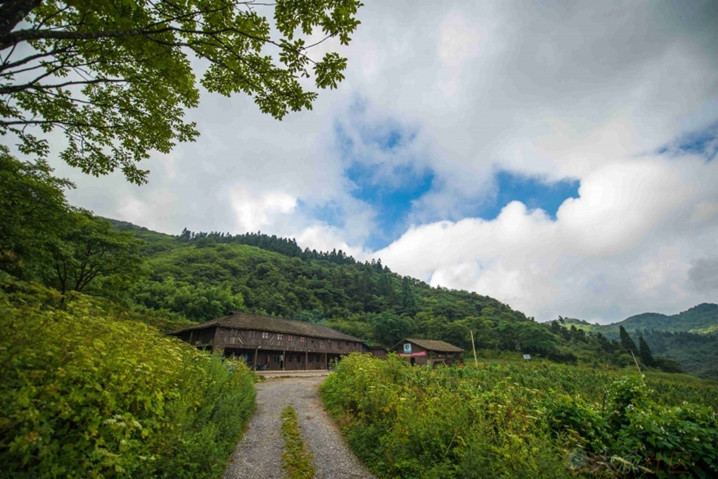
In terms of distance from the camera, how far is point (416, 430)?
6.31 m

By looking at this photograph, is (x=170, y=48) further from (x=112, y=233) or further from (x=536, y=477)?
(x=112, y=233)

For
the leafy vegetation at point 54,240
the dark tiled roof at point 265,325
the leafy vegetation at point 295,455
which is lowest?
the leafy vegetation at point 295,455

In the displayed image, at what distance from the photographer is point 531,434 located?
5195 mm

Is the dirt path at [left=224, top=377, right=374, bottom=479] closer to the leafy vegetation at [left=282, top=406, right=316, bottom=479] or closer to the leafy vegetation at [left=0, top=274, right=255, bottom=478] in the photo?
the leafy vegetation at [left=282, top=406, right=316, bottom=479]

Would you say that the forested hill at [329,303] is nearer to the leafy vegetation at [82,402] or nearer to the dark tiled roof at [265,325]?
the dark tiled roof at [265,325]

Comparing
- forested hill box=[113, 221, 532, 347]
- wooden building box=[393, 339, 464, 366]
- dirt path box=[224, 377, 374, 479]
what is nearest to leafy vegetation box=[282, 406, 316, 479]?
dirt path box=[224, 377, 374, 479]

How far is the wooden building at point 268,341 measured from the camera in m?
33.0

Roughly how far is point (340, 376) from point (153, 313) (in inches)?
1576

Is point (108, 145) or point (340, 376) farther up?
point (108, 145)

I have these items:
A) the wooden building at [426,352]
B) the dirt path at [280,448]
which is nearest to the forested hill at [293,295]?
the wooden building at [426,352]

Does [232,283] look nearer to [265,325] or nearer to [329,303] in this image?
[329,303]

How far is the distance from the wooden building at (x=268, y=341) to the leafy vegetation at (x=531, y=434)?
2612 centimetres

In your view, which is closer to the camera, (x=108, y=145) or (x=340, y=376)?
(x=108, y=145)

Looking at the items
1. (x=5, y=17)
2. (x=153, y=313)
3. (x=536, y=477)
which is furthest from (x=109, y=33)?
(x=153, y=313)
